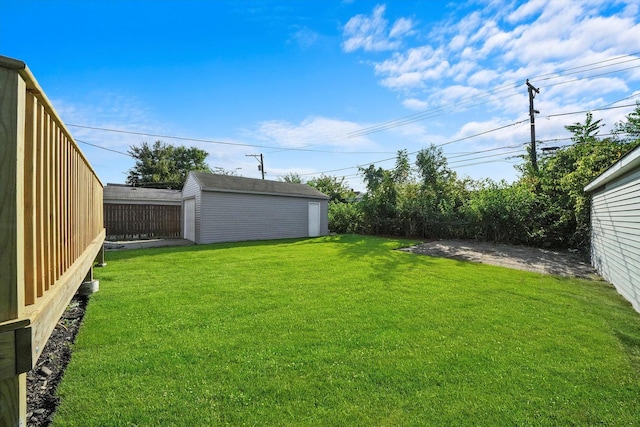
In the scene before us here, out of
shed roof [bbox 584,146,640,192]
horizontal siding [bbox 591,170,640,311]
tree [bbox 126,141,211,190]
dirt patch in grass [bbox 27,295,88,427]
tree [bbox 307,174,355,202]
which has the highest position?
tree [bbox 126,141,211,190]

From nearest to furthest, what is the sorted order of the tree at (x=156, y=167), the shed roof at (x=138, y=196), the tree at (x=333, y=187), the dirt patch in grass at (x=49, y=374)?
1. the dirt patch in grass at (x=49, y=374)
2. the shed roof at (x=138, y=196)
3. the tree at (x=333, y=187)
4. the tree at (x=156, y=167)

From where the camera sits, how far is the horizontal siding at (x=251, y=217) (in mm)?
12062

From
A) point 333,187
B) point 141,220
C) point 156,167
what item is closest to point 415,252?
point 141,220

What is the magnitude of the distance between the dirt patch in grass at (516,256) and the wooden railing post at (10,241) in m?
9.29

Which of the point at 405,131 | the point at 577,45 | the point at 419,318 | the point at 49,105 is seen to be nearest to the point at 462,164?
the point at 405,131

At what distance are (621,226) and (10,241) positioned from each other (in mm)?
8319

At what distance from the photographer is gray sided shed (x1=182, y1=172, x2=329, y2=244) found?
1202 centimetres

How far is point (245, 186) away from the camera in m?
13.5

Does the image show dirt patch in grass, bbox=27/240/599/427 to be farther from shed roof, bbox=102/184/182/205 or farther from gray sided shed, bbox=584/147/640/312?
shed roof, bbox=102/184/182/205

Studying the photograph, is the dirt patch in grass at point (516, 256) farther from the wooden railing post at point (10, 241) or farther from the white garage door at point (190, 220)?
Answer: the wooden railing post at point (10, 241)

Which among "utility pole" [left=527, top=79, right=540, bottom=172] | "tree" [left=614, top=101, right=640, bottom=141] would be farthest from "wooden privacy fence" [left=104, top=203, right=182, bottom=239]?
"tree" [left=614, top=101, right=640, bottom=141]

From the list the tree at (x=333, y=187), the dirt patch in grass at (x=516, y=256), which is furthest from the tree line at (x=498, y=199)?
the tree at (x=333, y=187)

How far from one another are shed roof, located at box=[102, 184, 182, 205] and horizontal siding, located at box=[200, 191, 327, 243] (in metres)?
4.54

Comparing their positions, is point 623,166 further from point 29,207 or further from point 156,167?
point 156,167
